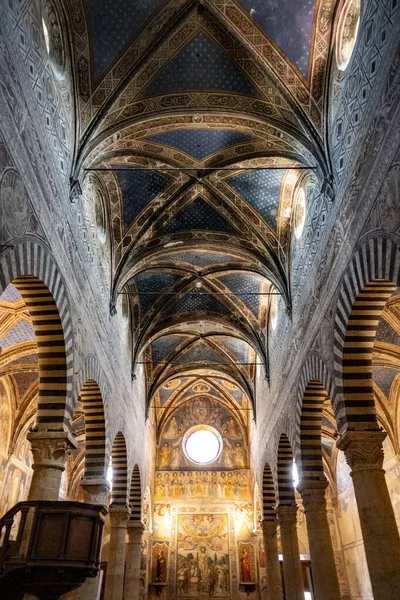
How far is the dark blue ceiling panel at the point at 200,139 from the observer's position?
11.4 metres

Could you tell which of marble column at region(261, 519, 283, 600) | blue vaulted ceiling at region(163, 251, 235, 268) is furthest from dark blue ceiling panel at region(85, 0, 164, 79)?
marble column at region(261, 519, 283, 600)

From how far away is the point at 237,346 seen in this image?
838 inches

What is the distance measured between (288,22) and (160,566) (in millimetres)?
22545

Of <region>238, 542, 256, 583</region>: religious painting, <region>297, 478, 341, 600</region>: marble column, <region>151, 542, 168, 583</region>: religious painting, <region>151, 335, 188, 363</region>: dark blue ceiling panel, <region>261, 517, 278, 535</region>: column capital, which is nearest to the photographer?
<region>297, 478, 341, 600</region>: marble column

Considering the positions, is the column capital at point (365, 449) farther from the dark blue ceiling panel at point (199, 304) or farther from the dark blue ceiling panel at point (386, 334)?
the dark blue ceiling panel at point (199, 304)

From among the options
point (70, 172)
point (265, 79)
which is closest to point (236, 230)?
point (265, 79)

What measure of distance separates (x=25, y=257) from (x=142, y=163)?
5817mm

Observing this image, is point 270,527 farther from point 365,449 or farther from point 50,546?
point 50,546

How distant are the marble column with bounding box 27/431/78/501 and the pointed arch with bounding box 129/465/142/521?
10103 mm

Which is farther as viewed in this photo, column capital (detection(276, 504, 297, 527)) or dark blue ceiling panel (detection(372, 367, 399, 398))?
dark blue ceiling panel (detection(372, 367, 399, 398))

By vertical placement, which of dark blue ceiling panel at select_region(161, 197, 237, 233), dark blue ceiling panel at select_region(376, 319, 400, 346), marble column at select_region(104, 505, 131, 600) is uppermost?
dark blue ceiling panel at select_region(161, 197, 237, 233)

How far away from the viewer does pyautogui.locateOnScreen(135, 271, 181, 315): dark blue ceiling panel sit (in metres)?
16.4

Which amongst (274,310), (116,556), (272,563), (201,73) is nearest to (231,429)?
(272,563)

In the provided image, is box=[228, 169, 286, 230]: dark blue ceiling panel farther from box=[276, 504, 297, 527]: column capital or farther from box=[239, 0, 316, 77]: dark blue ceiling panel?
box=[276, 504, 297, 527]: column capital
